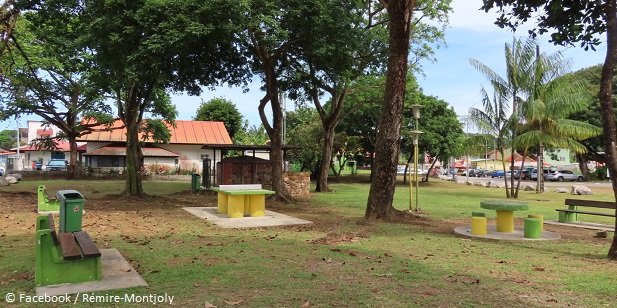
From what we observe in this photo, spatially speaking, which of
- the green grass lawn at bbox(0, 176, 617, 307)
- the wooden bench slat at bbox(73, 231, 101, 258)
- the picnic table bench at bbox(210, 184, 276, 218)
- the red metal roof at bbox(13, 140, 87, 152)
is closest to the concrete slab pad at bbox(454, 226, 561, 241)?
the green grass lawn at bbox(0, 176, 617, 307)

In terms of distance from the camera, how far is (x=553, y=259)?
23.4 feet

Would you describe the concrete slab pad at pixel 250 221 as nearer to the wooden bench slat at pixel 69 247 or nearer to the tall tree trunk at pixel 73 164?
the wooden bench slat at pixel 69 247

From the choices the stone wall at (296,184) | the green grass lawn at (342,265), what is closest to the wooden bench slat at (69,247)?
the green grass lawn at (342,265)

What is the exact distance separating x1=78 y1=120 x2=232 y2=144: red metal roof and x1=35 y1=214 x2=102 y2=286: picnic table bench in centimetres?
3673

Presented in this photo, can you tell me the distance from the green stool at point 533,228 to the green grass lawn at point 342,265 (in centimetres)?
33

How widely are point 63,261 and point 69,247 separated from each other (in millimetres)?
182

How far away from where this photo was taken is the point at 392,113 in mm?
11297

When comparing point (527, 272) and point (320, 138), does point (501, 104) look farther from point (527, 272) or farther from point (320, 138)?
point (527, 272)

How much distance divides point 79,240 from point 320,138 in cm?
3249

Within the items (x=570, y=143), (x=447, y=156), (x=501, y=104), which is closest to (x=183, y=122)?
(x=447, y=156)

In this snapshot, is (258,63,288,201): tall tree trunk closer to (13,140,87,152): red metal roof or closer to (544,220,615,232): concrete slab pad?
(544,220,615,232): concrete slab pad

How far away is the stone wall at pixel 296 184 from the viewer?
21578mm

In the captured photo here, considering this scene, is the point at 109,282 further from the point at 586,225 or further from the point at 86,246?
the point at 586,225

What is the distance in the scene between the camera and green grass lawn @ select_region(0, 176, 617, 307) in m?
4.83
